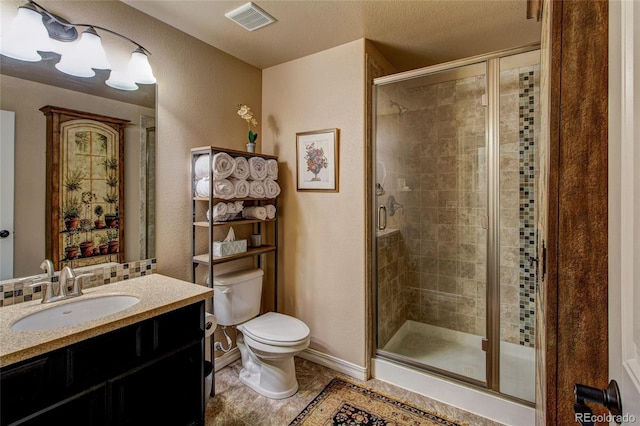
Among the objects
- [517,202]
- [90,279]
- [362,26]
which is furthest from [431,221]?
[90,279]

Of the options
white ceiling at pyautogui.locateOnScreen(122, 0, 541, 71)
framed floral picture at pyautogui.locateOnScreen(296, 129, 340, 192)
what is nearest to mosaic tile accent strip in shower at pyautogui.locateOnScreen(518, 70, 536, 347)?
white ceiling at pyautogui.locateOnScreen(122, 0, 541, 71)

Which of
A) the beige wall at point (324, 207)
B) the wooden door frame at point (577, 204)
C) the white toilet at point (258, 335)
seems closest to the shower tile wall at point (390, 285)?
the beige wall at point (324, 207)

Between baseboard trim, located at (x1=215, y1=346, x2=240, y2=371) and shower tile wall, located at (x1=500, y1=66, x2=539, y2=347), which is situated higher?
shower tile wall, located at (x1=500, y1=66, x2=539, y2=347)

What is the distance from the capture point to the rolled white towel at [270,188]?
A: 2371 mm

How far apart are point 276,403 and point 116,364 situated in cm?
109

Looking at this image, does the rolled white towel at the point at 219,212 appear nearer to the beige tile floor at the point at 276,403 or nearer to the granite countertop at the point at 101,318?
the granite countertop at the point at 101,318

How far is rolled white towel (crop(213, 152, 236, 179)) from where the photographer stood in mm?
1969

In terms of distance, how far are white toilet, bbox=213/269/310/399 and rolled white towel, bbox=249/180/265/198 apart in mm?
609

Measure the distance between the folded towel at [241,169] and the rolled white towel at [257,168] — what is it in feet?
0.14

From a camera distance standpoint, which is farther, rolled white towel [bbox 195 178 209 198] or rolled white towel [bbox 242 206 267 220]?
rolled white towel [bbox 242 206 267 220]

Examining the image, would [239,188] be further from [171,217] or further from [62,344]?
[62,344]

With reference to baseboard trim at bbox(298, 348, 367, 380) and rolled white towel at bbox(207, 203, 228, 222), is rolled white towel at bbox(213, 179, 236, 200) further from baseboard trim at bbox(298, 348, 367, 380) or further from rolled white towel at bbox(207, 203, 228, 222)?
baseboard trim at bbox(298, 348, 367, 380)

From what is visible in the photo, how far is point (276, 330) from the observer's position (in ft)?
6.63

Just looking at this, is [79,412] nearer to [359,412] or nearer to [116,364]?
[116,364]
